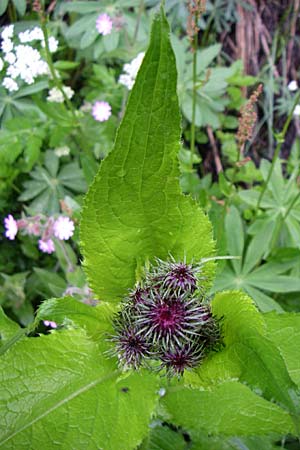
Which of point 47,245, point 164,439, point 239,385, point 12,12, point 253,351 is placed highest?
point 12,12

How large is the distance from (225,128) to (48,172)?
0.94m

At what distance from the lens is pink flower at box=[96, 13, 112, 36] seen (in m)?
2.07

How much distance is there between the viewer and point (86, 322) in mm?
1002

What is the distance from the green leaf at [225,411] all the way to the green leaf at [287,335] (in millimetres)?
100

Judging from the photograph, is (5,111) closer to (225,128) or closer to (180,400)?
Answer: (225,128)

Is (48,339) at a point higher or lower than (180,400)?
higher

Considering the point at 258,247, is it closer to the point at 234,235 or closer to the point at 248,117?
the point at 234,235

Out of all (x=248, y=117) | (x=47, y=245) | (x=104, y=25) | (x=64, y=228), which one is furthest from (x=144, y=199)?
(x=104, y=25)

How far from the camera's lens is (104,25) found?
2.07 metres

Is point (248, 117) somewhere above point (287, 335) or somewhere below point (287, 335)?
above

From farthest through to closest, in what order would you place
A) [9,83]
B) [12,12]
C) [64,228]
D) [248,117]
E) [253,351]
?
1. [12,12]
2. [9,83]
3. [64,228]
4. [248,117]
5. [253,351]

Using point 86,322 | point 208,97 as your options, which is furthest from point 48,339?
point 208,97

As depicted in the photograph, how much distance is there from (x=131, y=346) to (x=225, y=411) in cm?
27

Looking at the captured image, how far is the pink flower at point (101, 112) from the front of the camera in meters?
2.00
